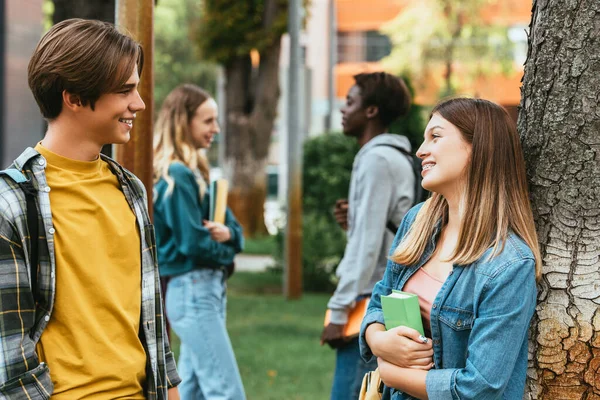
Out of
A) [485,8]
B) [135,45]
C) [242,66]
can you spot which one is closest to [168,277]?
[135,45]

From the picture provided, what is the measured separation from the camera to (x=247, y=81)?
66.4ft

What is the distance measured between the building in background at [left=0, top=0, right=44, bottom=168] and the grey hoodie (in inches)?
236

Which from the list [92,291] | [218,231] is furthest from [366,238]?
[92,291]

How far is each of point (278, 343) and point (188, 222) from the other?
464cm

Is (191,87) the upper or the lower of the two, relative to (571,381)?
upper

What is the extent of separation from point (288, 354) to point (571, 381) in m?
5.73

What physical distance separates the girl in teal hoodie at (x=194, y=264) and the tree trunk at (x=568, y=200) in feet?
6.72

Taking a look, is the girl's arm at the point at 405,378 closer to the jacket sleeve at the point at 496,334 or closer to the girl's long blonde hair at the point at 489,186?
the jacket sleeve at the point at 496,334

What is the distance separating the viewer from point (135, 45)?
2543 millimetres

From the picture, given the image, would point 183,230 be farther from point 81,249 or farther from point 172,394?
point 81,249

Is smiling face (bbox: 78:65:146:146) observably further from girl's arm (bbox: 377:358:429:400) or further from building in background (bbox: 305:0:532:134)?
building in background (bbox: 305:0:532:134)

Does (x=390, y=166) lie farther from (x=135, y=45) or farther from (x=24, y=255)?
(x=24, y=255)

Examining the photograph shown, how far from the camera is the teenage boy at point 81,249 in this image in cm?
224

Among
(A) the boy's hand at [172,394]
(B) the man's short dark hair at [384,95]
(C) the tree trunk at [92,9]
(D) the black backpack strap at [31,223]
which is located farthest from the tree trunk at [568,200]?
(C) the tree trunk at [92,9]
